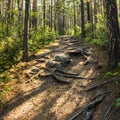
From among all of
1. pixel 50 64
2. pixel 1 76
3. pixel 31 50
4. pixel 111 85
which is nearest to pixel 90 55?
pixel 50 64

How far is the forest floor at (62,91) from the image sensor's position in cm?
738

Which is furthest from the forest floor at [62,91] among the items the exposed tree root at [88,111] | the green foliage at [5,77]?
the green foliage at [5,77]

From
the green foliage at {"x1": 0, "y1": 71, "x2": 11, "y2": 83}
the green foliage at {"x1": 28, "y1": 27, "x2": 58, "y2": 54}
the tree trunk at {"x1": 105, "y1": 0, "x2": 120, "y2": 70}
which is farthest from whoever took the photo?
the green foliage at {"x1": 28, "y1": 27, "x2": 58, "y2": 54}

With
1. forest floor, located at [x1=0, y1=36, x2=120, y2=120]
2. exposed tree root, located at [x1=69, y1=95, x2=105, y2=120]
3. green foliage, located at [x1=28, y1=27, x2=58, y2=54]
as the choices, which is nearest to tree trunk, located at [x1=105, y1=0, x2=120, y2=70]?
forest floor, located at [x1=0, y1=36, x2=120, y2=120]

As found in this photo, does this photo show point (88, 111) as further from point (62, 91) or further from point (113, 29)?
point (113, 29)

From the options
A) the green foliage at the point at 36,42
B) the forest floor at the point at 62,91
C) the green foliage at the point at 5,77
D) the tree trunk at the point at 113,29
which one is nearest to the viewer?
the forest floor at the point at 62,91

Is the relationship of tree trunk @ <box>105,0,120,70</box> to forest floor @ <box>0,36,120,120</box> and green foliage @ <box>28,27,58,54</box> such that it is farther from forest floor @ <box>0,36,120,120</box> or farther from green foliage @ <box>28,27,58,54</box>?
green foliage @ <box>28,27,58,54</box>

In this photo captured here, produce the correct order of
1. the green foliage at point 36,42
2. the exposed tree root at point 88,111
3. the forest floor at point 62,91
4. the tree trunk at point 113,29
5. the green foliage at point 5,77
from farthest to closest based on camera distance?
the green foliage at point 36,42, the green foliage at point 5,77, the tree trunk at point 113,29, the forest floor at point 62,91, the exposed tree root at point 88,111

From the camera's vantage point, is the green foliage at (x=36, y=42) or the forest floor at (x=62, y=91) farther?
the green foliage at (x=36, y=42)

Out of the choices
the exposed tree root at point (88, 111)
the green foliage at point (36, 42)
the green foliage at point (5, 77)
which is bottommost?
the exposed tree root at point (88, 111)

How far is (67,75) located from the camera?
1056cm

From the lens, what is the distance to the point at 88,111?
7195 mm

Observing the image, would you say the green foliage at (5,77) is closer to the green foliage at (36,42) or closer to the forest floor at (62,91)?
the forest floor at (62,91)

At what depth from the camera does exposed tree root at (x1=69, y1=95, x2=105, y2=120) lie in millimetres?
6926
